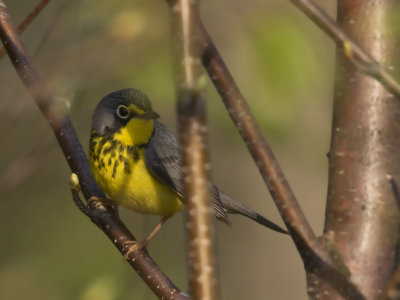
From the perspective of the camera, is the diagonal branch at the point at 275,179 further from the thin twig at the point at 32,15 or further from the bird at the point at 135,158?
Result: the bird at the point at 135,158

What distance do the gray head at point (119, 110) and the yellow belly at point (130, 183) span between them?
0.75ft

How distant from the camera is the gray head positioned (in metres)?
5.12

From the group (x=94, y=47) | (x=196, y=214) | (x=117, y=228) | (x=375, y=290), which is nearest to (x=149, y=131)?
(x=117, y=228)

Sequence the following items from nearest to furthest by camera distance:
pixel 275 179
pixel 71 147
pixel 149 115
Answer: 1. pixel 275 179
2. pixel 71 147
3. pixel 149 115

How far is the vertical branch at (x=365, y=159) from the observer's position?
2.55 metres

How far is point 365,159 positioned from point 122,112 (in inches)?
112

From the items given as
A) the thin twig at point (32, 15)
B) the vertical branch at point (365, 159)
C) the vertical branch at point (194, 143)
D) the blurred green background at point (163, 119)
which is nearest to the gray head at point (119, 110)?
the blurred green background at point (163, 119)

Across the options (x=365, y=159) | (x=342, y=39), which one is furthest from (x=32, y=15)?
(x=342, y=39)

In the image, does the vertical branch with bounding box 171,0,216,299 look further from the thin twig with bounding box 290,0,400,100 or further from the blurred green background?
the blurred green background

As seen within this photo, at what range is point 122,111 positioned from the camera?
204 inches

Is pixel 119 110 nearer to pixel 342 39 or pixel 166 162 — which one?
pixel 166 162

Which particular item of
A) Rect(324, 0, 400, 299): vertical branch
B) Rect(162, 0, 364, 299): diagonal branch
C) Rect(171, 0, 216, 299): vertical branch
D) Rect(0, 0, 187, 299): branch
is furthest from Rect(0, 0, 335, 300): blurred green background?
Rect(171, 0, 216, 299): vertical branch

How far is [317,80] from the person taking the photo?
2990mm

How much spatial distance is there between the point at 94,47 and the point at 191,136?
5.91 ft
